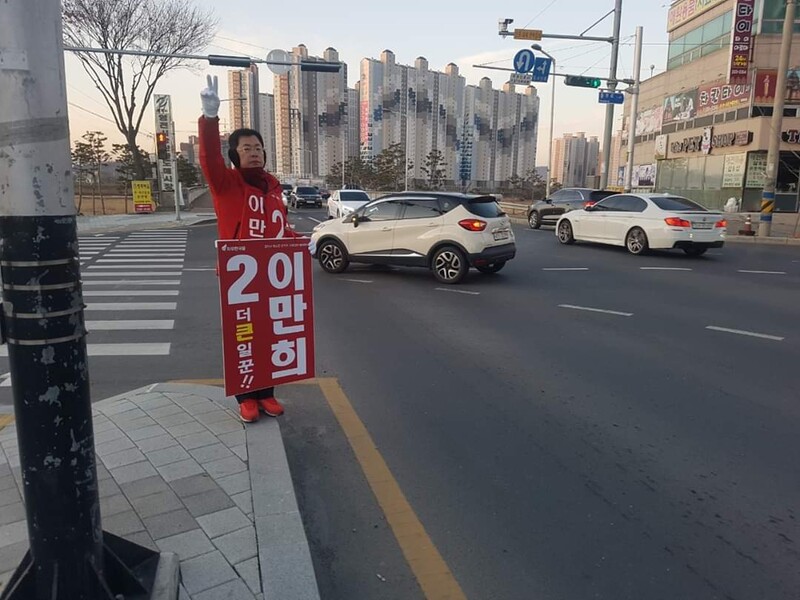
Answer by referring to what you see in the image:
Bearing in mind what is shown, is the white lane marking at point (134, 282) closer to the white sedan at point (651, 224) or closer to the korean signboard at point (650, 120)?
the white sedan at point (651, 224)

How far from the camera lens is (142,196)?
107ft

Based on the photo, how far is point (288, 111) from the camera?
3622 inches

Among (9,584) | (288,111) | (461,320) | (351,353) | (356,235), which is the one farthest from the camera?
(288,111)

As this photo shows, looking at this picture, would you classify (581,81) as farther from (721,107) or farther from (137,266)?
(137,266)

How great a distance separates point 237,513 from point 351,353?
11.3 ft

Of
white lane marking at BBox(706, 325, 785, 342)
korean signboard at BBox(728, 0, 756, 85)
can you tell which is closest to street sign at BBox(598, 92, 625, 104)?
korean signboard at BBox(728, 0, 756, 85)

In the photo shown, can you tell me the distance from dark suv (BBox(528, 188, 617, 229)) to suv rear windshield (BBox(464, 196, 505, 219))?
11.6m

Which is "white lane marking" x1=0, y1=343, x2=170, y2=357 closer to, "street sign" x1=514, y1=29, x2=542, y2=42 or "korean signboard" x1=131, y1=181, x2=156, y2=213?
"street sign" x1=514, y1=29, x2=542, y2=42

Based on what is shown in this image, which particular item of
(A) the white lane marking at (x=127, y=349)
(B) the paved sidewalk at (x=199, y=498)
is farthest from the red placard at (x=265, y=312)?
(A) the white lane marking at (x=127, y=349)

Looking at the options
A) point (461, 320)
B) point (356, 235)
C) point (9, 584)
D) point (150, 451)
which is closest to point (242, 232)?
point (150, 451)

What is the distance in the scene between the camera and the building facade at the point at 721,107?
31.0m

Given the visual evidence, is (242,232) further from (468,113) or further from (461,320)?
(468,113)

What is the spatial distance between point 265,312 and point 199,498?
59.4 inches

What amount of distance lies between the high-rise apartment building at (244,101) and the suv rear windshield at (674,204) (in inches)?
2515
